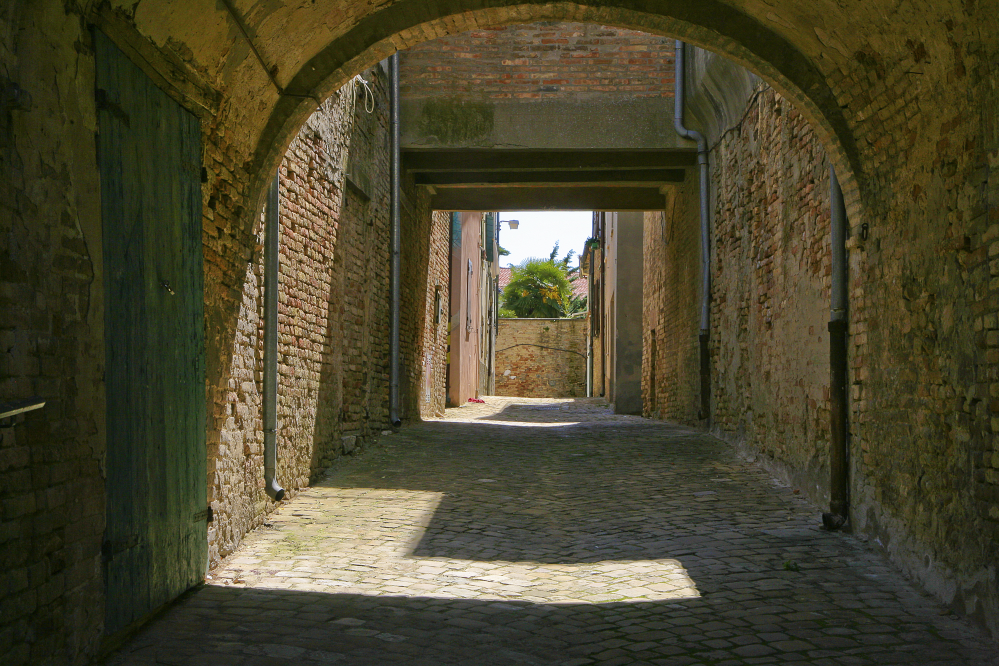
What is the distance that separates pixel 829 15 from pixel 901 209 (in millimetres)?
1135

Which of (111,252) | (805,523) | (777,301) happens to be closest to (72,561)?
(111,252)

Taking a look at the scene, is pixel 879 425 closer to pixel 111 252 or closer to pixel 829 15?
pixel 829 15

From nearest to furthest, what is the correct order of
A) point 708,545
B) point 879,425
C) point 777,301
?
point 879,425 < point 708,545 < point 777,301

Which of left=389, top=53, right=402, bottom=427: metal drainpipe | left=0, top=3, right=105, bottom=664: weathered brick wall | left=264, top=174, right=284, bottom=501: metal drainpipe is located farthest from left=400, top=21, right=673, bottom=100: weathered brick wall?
left=0, top=3, right=105, bottom=664: weathered brick wall

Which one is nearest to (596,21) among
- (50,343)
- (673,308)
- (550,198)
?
(50,343)

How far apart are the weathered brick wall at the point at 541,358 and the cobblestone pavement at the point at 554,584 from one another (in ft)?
95.2

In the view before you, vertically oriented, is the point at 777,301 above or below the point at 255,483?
above

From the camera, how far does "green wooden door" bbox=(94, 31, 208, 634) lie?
11.1 feet

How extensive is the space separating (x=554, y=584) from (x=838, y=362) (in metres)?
2.52

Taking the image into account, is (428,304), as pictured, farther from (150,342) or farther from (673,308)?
(150,342)

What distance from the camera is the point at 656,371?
14.9m

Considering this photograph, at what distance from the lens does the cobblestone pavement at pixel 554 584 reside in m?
3.44

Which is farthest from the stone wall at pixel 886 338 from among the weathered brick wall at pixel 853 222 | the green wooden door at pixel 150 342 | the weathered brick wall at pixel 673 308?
the green wooden door at pixel 150 342

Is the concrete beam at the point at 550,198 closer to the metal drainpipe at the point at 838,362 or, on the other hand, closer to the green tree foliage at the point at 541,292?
the metal drainpipe at the point at 838,362
